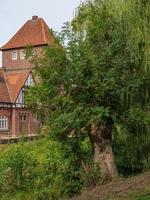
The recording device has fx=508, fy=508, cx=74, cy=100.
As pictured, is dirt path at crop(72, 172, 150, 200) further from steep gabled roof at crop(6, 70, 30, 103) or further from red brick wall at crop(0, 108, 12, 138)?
steep gabled roof at crop(6, 70, 30, 103)

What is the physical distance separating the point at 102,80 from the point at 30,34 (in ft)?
185

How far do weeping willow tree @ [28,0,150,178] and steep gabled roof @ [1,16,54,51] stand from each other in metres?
52.3

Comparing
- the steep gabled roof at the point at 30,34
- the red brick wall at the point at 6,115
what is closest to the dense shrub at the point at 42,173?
the red brick wall at the point at 6,115

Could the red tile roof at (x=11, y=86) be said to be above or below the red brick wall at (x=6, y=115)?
above

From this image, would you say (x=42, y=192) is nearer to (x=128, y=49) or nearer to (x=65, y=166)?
(x=65, y=166)

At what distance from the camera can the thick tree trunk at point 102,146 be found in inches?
547

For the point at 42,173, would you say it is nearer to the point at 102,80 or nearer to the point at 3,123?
the point at 102,80

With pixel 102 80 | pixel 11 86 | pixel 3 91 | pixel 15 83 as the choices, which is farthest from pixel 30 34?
pixel 102 80

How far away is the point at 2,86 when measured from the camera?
188 feet

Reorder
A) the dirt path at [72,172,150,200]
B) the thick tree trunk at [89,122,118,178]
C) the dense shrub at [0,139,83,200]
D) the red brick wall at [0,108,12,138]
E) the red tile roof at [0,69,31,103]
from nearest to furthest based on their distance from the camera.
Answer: the dirt path at [72,172,150,200], the thick tree trunk at [89,122,118,178], the dense shrub at [0,139,83,200], the red brick wall at [0,108,12,138], the red tile roof at [0,69,31,103]

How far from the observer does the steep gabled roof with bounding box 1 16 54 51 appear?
222ft

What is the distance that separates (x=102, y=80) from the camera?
13.4 meters

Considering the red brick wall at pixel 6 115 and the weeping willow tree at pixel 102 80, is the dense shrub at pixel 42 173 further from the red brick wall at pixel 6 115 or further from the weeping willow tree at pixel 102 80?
the red brick wall at pixel 6 115

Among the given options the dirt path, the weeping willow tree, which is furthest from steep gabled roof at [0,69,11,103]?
the dirt path
